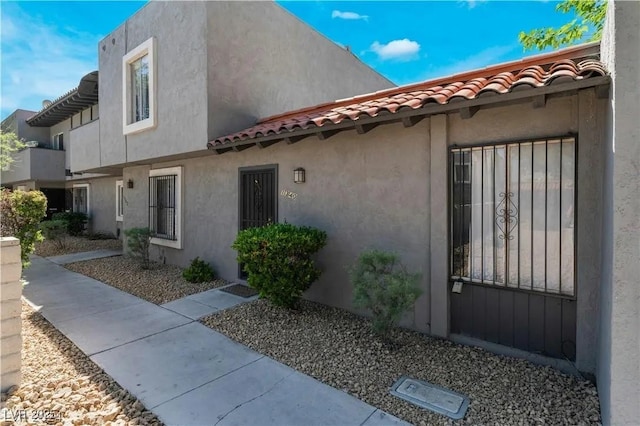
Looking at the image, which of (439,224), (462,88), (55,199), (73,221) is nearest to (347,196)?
(439,224)

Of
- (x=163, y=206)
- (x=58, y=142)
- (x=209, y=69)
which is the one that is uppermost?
(x=58, y=142)

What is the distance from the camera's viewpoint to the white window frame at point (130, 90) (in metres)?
10.8

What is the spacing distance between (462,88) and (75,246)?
1847cm

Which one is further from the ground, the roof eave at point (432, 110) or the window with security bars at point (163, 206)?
the roof eave at point (432, 110)

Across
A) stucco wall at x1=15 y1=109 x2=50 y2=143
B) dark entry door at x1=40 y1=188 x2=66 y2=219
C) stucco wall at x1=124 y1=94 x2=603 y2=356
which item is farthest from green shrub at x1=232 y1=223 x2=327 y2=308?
stucco wall at x1=15 y1=109 x2=50 y2=143

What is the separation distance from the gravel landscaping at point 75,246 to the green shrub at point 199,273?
26.9 feet

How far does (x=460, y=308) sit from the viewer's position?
5656 mm

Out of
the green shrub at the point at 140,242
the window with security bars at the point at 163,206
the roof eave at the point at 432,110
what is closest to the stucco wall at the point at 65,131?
the window with security bars at the point at 163,206

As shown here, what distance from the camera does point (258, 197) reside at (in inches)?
360

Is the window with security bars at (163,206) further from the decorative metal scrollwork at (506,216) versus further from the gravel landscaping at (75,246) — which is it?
the decorative metal scrollwork at (506,216)

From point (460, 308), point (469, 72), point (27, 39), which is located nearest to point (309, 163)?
point (469, 72)

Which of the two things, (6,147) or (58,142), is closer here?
(6,147)

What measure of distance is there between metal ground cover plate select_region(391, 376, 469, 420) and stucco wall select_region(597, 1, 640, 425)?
1400mm

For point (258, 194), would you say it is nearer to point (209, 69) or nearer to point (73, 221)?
point (209, 69)
